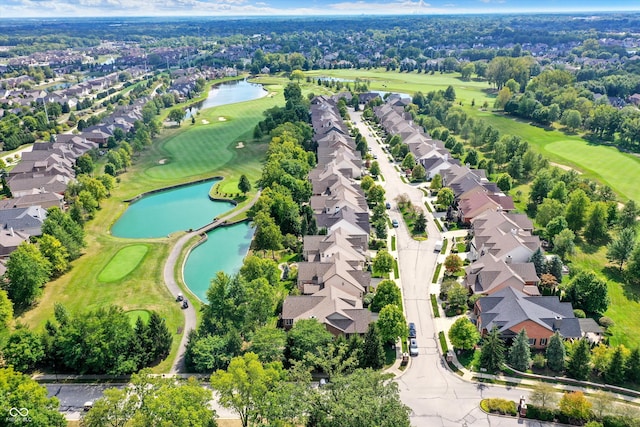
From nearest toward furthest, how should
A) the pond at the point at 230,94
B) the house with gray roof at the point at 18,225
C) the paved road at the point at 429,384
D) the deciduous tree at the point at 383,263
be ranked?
the paved road at the point at 429,384
the deciduous tree at the point at 383,263
the house with gray roof at the point at 18,225
the pond at the point at 230,94

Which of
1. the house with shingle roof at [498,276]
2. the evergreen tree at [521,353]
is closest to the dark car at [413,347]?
the evergreen tree at [521,353]

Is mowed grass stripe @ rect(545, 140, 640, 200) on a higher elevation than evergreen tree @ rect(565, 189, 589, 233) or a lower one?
lower

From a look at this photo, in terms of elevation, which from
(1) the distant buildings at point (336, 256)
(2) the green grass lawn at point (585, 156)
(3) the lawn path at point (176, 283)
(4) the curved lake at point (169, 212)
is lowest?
(4) the curved lake at point (169, 212)

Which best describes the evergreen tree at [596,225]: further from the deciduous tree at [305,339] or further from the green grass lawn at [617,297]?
the deciduous tree at [305,339]

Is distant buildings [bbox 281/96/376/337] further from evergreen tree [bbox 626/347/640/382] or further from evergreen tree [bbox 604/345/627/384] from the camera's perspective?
evergreen tree [bbox 626/347/640/382]

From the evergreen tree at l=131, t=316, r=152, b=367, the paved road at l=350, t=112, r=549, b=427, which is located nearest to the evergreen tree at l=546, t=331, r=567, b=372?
the paved road at l=350, t=112, r=549, b=427

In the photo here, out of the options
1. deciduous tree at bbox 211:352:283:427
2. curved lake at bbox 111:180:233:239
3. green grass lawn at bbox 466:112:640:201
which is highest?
deciduous tree at bbox 211:352:283:427

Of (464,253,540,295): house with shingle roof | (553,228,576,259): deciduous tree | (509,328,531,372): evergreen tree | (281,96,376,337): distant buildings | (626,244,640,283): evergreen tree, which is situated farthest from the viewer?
(553,228,576,259): deciduous tree
